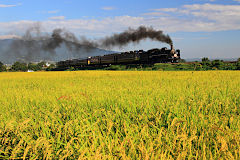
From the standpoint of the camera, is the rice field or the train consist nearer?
the rice field

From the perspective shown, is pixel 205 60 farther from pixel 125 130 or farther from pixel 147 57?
pixel 125 130

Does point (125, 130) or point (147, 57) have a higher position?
point (147, 57)

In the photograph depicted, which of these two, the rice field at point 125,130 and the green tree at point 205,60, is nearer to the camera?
the rice field at point 125,130

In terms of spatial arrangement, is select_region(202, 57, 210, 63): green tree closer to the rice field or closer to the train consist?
the train consist

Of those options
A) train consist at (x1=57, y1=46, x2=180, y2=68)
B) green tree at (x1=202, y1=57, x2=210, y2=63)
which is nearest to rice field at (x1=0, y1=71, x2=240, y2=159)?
green tree at (x1=202, y1=57, x2=210, y2=63)

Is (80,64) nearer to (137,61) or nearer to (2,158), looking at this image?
(137,61)

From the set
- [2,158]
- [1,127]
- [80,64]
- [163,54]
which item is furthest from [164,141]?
[80,64]

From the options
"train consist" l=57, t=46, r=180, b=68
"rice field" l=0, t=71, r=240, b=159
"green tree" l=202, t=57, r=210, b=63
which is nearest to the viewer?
"rice field" l=0, t=71, r=240, b=159

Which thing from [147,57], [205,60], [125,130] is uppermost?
[147,57]

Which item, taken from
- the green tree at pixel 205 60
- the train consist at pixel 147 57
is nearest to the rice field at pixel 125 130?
the green tree at pixel 205 60

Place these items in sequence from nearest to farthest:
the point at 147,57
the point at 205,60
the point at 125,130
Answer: the point at 125,130 < the point at 205,60 < the point at 147,57

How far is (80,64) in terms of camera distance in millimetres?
46906

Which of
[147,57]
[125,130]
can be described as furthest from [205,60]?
[125,130]

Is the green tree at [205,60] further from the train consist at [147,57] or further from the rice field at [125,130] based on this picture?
the rice field at [125,130]
